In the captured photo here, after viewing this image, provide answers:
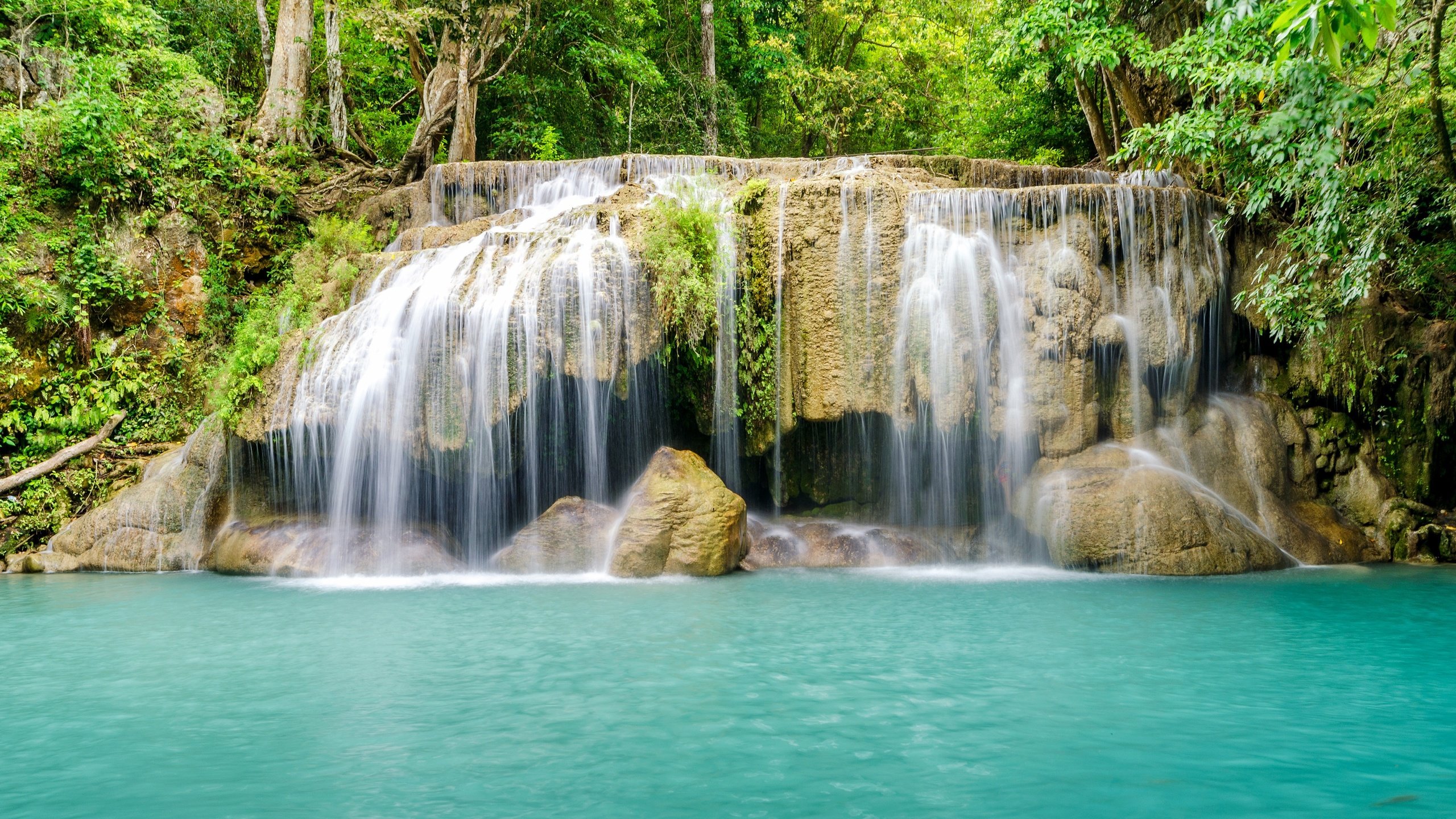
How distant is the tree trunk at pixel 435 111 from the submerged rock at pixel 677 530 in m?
9.70

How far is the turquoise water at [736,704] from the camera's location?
401 centimetres

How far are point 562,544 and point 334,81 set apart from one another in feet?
40.9

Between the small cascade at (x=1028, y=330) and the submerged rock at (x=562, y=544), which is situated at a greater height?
the small cascade at (x=1028, y=330)

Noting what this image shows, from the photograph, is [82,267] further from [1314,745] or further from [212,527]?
[1314,745]

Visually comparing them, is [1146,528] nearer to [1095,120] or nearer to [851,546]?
[851,546]

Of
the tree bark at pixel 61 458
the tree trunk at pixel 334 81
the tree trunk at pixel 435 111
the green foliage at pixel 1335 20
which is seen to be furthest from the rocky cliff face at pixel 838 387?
the tree trunk at pixel 334 81

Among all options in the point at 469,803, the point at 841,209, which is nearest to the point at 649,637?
the point at 469,803

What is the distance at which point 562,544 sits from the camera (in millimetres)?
10078

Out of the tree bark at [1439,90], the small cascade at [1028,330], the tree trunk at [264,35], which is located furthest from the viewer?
the tree trunk at [264,35]

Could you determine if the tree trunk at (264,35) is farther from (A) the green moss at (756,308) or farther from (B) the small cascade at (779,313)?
(B) the small cascade at (779,313)

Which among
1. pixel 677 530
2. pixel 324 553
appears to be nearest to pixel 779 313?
pixel 677 530

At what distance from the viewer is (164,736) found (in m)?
4.83

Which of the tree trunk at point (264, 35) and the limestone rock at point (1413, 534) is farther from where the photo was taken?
the tree trunk at point (264, 35)

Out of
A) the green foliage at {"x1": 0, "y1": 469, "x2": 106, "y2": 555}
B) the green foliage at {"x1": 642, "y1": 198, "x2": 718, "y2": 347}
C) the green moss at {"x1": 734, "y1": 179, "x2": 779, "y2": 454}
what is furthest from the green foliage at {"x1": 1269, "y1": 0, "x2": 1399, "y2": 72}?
the green foliage at {"x1": 0, "y1": 469, "x2": 106, "y2": 555}
